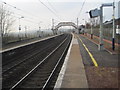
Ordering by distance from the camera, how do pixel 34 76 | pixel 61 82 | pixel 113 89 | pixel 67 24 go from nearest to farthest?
pixel 113 89, pixel 61 82, pixel 34 76, pixel 67 24

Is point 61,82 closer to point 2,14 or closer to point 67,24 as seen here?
point 2,14

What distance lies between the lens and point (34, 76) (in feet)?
39.5

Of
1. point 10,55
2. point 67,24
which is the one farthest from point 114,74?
point 67,24

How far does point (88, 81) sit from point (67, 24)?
12756cm

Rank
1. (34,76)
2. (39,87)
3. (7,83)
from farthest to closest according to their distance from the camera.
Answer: (34,76)
(7,83)
(39,87)

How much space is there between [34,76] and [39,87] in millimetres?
2616

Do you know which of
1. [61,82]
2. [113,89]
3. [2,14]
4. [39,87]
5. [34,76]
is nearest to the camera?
[113,89]

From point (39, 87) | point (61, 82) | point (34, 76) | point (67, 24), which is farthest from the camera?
point (67, 24)

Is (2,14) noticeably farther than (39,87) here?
Yes

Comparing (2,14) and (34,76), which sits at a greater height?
(2,14)

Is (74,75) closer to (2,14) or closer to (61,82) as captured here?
(61,82)

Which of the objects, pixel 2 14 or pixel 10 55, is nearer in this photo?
pixel 10 55

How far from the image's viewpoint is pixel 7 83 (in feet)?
34.0

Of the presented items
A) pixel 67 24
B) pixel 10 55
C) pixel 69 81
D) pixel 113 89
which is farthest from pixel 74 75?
pixel 67 24
